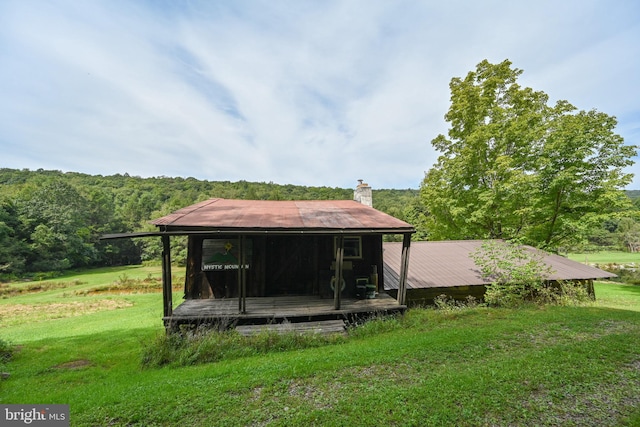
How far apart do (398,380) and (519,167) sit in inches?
602

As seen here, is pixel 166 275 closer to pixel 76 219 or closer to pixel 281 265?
pixel 281 265

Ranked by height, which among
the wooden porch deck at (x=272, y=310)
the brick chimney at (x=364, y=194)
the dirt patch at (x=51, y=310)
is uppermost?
the brick chimney at (x=364, y=194)

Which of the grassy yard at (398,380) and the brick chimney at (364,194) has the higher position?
the brick chimney at (364,194)

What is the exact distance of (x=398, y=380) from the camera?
394 centimetres

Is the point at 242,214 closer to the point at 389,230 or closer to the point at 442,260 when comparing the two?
the point at 389,230

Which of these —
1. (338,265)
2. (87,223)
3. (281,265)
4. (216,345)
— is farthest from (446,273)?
(87,223)

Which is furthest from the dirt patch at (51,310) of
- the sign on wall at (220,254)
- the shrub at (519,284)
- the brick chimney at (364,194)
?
the shrub at (519,284)

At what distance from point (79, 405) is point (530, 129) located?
1929 centimetres

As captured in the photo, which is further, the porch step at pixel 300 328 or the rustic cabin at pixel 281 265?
the rustic cabin at pixel 281 265

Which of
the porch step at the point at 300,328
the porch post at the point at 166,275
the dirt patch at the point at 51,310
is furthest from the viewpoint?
the dirt patch at the point at 51,310

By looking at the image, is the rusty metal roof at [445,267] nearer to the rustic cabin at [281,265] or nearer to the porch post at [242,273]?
the rustic cabin at [281,265]

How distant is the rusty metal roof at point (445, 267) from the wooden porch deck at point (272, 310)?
73.8 inches

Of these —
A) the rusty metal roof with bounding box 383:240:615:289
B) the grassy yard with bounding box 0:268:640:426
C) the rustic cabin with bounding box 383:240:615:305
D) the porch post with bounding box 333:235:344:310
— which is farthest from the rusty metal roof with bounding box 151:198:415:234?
the rusty metal roof with bounding box 383:240:615:289

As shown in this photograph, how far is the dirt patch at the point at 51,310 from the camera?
1363cm
